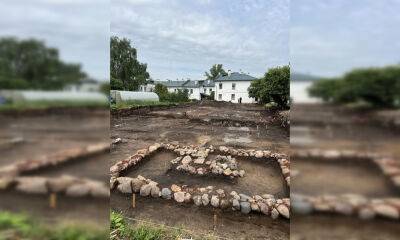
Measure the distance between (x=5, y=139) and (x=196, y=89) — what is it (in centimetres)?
1673

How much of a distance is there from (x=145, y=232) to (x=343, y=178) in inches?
115

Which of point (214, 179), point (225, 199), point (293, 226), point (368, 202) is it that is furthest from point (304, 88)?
point (214, 179)

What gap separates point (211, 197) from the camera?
525cm

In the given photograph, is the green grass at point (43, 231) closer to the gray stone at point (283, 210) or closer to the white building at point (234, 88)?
the gray stone at point (283, 210)

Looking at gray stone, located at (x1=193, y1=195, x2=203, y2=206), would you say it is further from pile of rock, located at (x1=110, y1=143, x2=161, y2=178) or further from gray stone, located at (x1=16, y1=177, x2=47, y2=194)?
gray stone, located at (x1=16, y1=177, x2=47, y2=194)

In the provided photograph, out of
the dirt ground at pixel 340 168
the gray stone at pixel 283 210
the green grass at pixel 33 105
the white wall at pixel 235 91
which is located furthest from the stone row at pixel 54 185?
the white wall at pixel 235 91

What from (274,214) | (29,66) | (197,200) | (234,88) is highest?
(234,88)

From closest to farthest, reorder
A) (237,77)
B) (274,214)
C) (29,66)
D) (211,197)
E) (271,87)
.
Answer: (29,66) < (274,214) < (211,197) < (237,77) < (271,87)

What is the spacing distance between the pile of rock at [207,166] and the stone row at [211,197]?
1.11 metres

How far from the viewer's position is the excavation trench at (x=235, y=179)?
6.25 meters

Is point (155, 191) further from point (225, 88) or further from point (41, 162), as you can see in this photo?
point (225, 88)

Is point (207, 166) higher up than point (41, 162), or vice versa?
point (41, 162)

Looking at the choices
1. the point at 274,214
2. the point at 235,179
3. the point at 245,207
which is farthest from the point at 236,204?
the point at 235,179

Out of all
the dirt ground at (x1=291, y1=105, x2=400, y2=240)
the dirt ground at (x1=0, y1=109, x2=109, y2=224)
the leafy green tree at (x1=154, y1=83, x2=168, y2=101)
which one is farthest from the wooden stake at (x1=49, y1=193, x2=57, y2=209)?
the leafy green tree at (x1=154, y1=83, x2=168, y2=101)
